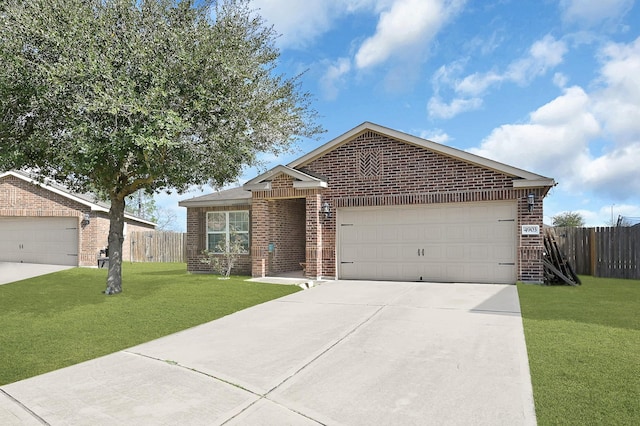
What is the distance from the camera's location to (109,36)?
9.52 meters

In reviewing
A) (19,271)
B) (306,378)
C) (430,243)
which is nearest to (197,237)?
(19,271)

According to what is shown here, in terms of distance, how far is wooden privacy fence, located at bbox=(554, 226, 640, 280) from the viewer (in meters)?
14.4

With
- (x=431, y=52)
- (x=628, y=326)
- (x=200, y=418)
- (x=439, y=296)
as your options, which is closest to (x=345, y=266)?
(x=439, y=296)

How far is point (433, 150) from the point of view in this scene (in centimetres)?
1249

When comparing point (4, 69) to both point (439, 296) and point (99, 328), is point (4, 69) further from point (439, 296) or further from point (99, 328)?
point (439, 296)

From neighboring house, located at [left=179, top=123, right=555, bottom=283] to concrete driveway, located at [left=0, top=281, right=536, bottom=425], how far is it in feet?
14.8

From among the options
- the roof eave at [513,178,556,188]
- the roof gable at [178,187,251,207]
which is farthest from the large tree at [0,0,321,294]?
the roof eave at [513,178,556,188]

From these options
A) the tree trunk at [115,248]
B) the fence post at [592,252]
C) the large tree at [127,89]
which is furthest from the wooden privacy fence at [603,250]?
the tree trunk at [115,248]

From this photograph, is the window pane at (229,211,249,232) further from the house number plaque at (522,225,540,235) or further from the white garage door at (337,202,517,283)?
the house number plaque at (522,225,540,235)

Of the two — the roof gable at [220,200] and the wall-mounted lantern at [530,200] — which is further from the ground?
the roof gable at [220,200]

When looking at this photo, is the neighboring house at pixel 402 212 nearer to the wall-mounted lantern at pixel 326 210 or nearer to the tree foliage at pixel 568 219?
the wall-mounted lantern at pixel 326 210

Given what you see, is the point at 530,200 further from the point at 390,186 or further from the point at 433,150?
the point at 390,186

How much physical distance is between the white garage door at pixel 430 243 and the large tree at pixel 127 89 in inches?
178

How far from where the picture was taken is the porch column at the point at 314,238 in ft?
44.3
